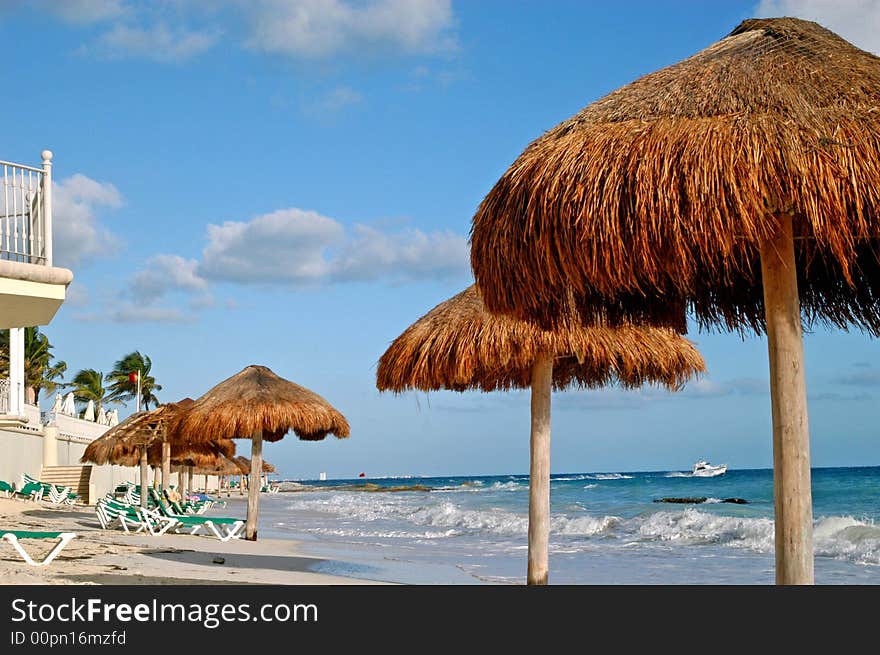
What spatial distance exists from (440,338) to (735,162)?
412cm

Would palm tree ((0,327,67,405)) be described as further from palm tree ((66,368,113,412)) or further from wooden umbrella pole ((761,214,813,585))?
wooden umbrella pole ((761,214,813,585))

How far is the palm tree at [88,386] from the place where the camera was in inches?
2415

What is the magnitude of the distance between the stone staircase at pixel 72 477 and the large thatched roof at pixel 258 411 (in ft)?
62.3

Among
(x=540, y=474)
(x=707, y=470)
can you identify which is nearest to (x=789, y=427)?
(x=540, y=474)

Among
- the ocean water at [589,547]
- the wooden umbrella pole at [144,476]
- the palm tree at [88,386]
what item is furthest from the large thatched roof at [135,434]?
the palm tree at [88,386]

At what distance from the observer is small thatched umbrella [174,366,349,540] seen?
1480 cm

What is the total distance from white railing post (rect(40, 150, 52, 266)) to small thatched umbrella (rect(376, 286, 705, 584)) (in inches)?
148

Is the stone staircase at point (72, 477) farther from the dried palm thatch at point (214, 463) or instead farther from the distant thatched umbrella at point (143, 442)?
the distant thatched umbrella at point (143, 442)

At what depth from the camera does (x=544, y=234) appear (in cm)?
471

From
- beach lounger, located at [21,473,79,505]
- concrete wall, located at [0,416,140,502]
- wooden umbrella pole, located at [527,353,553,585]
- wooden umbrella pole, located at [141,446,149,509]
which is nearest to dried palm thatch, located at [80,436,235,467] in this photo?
wooden umbrella pole, located at [141,446,149,509]

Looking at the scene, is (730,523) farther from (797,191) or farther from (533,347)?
(797,191)

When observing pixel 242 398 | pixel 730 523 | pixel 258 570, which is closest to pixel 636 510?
pixel 730 523

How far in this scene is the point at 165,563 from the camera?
424 inches

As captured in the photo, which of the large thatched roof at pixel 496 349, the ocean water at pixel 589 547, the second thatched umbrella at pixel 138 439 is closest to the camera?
the large thatched roof at pixel 496 349
